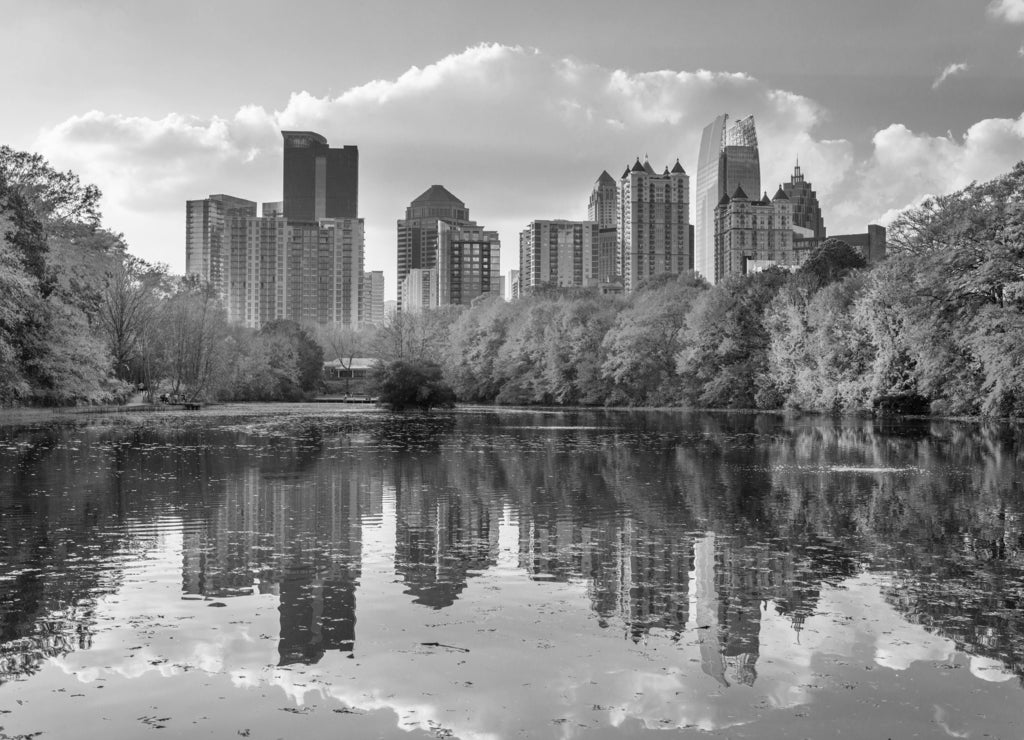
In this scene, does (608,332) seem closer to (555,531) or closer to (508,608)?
(555,531)

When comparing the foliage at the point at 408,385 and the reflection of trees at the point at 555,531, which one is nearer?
the reflection of trees at the point at 555,531

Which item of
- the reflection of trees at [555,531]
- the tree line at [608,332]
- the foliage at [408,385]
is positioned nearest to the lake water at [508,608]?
the reflection of trees at [555,531]

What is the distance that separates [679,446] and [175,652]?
2897cm

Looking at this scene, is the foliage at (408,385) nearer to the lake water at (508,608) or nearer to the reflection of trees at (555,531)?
the reflection of trees at (555,531)

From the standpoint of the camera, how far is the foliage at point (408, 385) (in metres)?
76.1

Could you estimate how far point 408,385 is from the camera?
76188mm

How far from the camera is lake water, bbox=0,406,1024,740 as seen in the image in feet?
23.2

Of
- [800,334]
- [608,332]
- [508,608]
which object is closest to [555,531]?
[508,608]

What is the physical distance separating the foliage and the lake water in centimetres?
5381

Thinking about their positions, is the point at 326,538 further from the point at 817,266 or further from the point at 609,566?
the point at 817,266

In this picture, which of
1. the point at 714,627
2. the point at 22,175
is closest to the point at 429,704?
the point at 714,627

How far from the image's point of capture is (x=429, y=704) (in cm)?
720

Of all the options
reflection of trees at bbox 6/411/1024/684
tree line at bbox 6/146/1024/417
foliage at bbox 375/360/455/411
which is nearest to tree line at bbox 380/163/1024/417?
tree line at bbox 6/146/1024/417

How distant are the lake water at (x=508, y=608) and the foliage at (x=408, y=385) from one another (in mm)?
53810
